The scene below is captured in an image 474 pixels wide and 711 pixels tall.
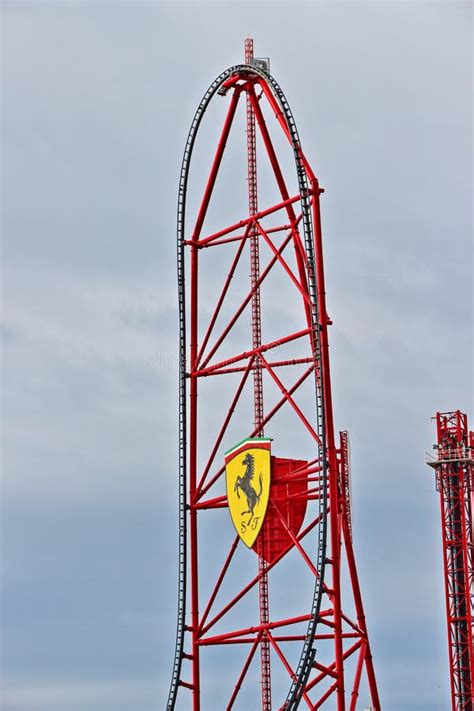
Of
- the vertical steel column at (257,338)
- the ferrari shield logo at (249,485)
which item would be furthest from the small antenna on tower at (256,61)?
the ferrari shield logo at (249,485)

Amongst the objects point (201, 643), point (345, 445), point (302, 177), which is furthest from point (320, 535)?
point (302, 177)

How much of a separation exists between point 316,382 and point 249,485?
463 centimetres

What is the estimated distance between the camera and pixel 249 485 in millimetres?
51656

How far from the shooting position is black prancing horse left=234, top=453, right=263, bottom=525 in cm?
5128

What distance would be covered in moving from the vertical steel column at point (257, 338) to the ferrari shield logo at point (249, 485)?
557 millimetres

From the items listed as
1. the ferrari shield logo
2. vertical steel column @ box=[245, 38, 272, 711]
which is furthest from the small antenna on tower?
the ferrari shield logo

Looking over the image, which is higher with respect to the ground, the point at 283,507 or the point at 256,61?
the point at 256,61

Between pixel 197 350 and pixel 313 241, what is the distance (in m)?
6.77

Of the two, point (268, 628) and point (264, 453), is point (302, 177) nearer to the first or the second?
point (264, 453)

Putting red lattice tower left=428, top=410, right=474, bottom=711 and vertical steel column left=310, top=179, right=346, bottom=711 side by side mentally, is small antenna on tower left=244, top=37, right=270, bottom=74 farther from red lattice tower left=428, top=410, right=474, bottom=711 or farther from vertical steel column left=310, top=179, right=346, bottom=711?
red lattice tower left=428, top=410, right=474, bottom=711

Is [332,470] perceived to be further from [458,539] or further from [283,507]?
[458,539]

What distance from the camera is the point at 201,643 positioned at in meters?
52.1

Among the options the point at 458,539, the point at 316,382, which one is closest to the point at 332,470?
the point at 316,382

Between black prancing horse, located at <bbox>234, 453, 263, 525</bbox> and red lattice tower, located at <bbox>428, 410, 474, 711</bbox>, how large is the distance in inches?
783
